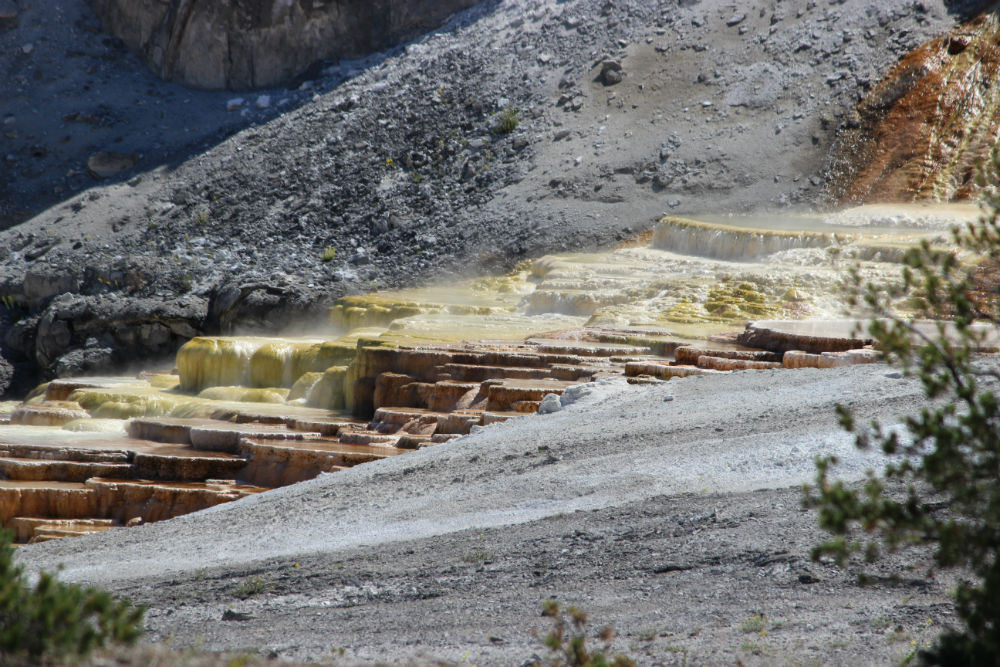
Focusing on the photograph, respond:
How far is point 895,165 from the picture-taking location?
22328 millimetres

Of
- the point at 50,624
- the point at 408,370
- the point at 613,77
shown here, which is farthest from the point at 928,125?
the point at 50,624

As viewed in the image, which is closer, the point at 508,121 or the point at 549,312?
the point at 549,312

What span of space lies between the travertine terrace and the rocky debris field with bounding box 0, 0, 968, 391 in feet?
12.1

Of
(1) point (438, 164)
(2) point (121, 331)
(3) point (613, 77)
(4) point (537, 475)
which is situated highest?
A: (3) point (613, 77)

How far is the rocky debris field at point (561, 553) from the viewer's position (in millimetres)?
3705

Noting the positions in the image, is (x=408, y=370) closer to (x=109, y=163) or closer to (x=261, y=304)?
(x=261, y=304)

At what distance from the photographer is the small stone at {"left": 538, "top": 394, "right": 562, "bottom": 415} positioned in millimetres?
8594

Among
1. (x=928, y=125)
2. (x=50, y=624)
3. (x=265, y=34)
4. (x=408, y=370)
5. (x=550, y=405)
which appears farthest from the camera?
(x=265, y=34)

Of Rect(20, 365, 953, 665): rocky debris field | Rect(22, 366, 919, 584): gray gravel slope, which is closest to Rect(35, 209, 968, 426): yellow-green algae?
Rect(22, 366, 919, 584): gray gravel slope

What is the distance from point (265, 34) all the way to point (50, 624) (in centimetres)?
3450

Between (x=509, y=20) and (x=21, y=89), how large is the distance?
15.8 meters

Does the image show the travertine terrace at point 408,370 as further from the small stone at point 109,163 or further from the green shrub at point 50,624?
the small stone at point 109,163

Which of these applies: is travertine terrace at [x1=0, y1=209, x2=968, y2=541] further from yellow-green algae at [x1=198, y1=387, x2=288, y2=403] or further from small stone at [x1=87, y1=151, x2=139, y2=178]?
small stone at [x1=87, y1=151, x2=139, y2=178]

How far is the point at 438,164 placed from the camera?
26391 millimetres
